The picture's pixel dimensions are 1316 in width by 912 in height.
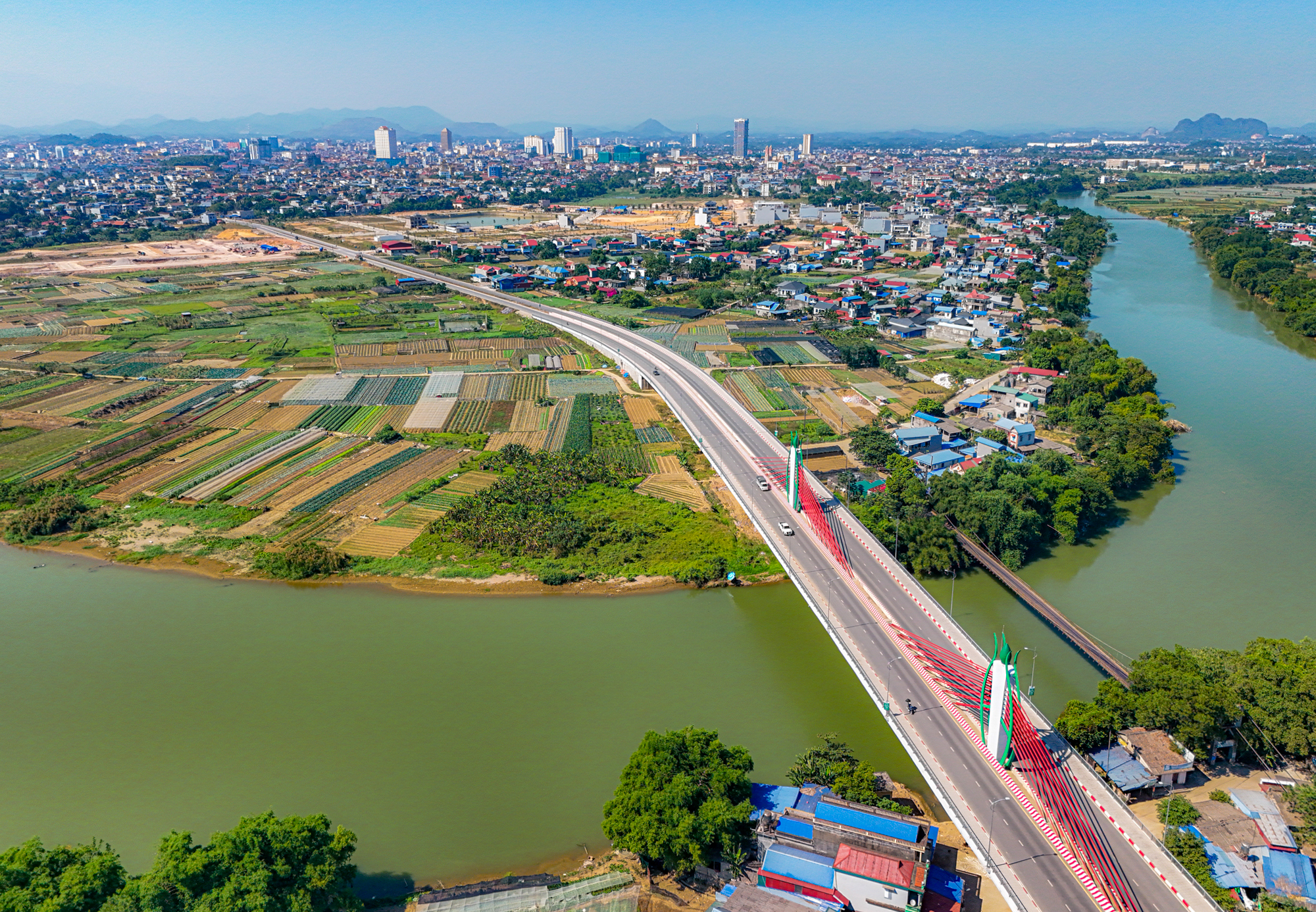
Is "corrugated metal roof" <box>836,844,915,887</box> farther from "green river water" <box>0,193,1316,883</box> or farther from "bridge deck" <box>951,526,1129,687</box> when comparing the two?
"bridge deck" <box>951,526,1129,687</box>

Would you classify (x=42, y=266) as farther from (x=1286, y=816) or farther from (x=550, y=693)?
(x=1286, y=816)

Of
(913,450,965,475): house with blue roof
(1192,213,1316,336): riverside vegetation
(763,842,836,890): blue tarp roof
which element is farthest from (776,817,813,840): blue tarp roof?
(1192,213,1316,336): riverside vegetation

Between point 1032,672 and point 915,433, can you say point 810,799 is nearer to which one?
point 1032,672

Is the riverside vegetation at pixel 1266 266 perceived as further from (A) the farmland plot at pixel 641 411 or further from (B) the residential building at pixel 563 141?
(B) the residential building at pixel 563 141

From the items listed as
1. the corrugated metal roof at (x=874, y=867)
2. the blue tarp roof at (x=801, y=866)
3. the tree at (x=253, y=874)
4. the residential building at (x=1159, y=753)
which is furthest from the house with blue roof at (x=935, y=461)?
the tree at (x=253, y=874)

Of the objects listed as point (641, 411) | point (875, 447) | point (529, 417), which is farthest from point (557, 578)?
point (641, 411)

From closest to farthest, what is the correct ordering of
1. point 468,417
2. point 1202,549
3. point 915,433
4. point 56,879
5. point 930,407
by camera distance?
point 56,879 → point 1202,549 → point 915,433 → point 930,407 → point 468,417

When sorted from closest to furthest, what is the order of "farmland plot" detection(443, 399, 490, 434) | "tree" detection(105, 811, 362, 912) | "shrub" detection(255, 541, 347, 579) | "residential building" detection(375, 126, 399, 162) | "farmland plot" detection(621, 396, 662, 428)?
"tree" detection(105, 811, 362, 912)
"shrub" detection(255, 541, 347, 579)
"farmland plot" detection(443, 399, 490, 434)
"farmland plot" detection(621, 396, 662, 428)
"residential building" detection(375, 126, 399, 162)
